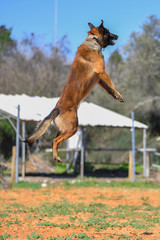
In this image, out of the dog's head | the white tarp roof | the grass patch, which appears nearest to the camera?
the dog's head

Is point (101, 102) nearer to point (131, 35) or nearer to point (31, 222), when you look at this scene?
point (131, 35)

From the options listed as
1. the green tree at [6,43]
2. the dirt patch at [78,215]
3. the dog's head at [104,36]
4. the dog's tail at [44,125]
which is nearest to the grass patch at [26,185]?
the dirt patch at [78,215]

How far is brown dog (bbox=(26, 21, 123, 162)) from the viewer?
171 inches

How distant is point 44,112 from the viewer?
1839 centimetres

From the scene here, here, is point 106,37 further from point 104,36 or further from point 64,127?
point 64,127

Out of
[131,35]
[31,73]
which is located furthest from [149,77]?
[31,73]

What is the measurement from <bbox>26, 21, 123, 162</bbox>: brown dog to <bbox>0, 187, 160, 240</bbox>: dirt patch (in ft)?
8.72

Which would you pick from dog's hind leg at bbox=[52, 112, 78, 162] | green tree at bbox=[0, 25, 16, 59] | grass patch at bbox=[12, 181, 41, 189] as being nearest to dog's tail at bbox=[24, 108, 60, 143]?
dog's hind leg at bbox=[52, 112, 78, 162]

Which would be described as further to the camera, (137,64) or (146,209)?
(137,64)

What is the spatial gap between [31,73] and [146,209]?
22.9 metres

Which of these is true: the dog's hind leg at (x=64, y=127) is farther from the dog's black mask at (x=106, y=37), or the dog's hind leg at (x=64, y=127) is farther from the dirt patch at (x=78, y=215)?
the dirt patch at (x=78, y=215)

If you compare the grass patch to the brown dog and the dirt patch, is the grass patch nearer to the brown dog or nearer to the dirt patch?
the dirt patch

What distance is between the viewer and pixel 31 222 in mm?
7984

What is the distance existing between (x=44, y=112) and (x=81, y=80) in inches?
555
